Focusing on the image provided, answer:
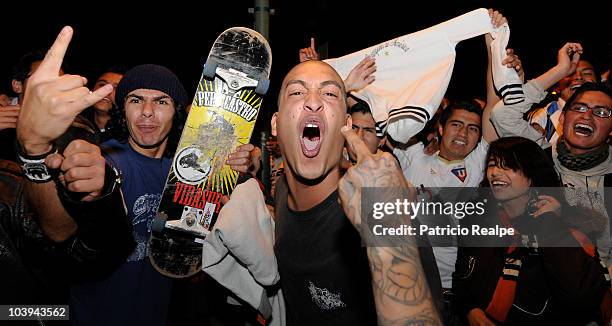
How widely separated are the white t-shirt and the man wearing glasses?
1.14 feet

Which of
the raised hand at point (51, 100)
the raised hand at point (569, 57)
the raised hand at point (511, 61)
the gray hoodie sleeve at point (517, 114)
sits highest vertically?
the raised hand at point (569, 57)

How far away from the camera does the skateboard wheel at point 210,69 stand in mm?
3504

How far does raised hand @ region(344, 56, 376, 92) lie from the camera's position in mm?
3879

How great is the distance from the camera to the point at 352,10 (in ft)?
37.7

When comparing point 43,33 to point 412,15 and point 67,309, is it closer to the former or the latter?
point 412,15

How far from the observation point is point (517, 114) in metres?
3.66

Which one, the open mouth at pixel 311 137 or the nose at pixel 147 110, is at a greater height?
the nose at pixel 147 110

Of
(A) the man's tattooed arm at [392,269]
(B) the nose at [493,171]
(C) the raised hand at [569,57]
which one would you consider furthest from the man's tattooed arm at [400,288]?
(C) the raised hand at [569,57]

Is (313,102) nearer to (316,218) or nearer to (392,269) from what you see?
(316,218)

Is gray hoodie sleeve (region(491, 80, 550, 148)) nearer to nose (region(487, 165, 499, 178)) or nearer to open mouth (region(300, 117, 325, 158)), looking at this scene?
nose (region(487, 165, 499, 178))

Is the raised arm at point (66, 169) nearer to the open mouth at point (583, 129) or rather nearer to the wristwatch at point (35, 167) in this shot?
the wristwatch at point (35, 167)

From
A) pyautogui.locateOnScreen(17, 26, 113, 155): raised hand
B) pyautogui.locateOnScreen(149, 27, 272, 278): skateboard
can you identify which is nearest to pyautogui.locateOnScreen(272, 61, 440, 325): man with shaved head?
pyautogui.locateOnScreen(149, 27, 272, 278): skateboard

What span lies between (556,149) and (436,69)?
1217 millimetres

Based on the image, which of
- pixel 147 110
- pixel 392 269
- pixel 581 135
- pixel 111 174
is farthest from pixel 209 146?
pixel 581 135
